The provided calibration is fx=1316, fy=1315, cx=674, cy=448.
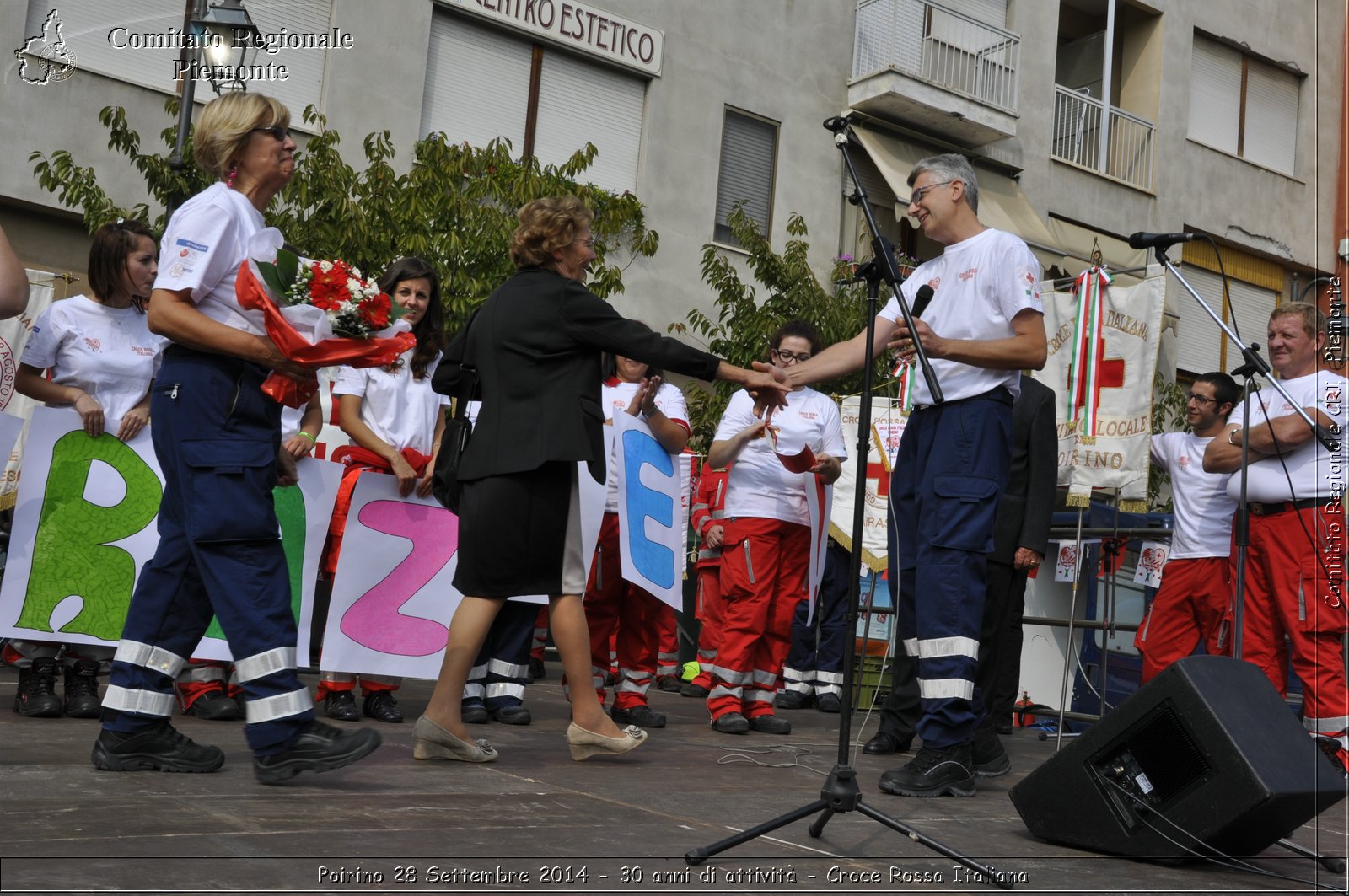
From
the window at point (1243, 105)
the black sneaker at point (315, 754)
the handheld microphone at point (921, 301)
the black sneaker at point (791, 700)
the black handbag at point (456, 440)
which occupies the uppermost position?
the window at point (1243, 105)

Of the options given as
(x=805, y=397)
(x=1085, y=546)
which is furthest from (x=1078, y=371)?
(x=805, y=397)

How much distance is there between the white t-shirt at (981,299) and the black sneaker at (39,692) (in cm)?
372

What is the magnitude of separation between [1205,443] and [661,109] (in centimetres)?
1084

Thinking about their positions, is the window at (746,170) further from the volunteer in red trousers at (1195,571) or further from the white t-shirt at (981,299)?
the white t-shirt at (981,299)

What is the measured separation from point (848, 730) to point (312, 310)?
2.05 meters

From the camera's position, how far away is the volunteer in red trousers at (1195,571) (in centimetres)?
760

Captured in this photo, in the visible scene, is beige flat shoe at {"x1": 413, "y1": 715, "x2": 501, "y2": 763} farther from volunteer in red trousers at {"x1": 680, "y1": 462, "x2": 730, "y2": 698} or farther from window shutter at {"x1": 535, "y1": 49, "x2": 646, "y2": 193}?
window shutter at {"x1": 535, "y1": 49, "x2": 646, "y2": 193}

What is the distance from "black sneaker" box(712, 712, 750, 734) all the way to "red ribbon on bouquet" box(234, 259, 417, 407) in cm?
313

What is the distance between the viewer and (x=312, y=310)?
13.3 feet

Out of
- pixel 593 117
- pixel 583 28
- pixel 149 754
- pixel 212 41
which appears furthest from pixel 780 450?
pixel 583 28

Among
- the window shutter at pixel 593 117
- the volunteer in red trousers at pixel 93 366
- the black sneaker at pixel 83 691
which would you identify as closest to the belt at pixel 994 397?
the volunteer in red trousers at pixel 93 366

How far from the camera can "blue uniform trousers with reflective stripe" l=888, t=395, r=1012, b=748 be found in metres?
4.68

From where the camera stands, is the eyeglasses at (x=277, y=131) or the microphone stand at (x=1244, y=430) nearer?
the eyeglasses at (x=277, y=131)

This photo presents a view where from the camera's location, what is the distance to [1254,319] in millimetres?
22547
